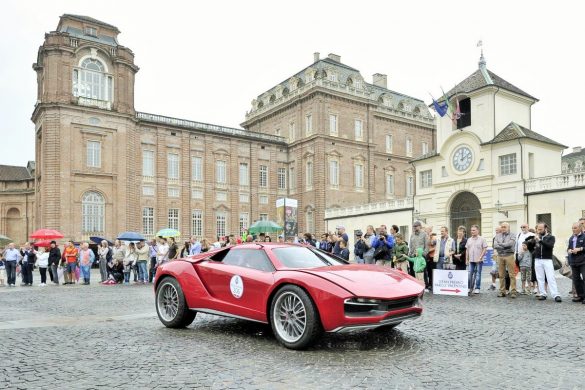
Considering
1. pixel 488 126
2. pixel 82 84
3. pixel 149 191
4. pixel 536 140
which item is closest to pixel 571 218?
pixel 536 140

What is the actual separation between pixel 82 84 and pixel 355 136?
Answer: 87.5 ft

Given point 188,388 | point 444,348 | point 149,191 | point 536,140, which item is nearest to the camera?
point 188,388

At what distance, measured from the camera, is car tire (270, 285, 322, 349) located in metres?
6.48

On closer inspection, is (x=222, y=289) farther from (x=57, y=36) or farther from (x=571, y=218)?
(x=57, y=36)

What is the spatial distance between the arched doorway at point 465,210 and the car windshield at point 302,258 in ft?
88.0

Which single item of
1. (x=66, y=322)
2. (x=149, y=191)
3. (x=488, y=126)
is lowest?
(x=66, y=322)

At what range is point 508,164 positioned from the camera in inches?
1234

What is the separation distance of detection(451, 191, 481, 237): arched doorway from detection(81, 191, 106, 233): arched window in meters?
27.2

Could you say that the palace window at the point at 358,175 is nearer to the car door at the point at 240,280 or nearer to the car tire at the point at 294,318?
the car door at the point at 240,280

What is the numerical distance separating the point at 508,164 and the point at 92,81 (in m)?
32.4

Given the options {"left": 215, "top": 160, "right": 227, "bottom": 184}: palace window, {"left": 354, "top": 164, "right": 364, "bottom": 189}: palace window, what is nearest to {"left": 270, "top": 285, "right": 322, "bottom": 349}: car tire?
{"left": 215, "top": 160, "right": 227, "bottom": 184}: palace window

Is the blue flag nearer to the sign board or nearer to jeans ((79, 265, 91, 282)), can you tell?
the sign board

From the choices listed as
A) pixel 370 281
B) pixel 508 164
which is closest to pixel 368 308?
pixel 370 281

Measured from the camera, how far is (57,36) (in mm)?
40938
